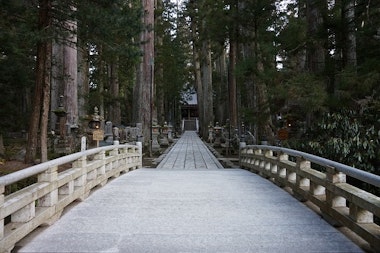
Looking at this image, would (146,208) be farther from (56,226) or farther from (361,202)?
(361,202)

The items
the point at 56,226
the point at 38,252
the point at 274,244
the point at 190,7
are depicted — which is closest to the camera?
the point at 38,252

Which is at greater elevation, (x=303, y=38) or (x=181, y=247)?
(x=303, y=38)

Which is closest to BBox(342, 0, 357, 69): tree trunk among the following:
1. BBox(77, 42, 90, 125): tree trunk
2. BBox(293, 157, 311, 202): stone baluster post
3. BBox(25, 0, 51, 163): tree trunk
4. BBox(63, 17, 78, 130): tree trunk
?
BBox(293, 157, 311, 202): stone baluster post

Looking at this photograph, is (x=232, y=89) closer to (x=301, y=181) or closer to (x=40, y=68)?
(x=40, y=68)

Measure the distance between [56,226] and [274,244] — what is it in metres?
2.46

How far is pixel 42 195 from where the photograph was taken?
428 centimetres

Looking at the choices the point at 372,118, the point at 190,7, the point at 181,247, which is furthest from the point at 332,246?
the point at 190,7

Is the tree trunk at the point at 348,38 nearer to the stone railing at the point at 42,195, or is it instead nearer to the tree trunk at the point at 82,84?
the stone railing at the point at 42,195

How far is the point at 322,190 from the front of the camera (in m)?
5.46

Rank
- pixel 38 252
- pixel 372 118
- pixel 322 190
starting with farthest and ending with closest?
pixel 372 118, pixel 322 190, pixel 38 252

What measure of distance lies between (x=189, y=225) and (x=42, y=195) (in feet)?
5.55

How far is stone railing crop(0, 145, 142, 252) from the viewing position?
3484mm

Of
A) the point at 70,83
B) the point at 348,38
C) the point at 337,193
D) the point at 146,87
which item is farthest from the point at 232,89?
the point at 337,193

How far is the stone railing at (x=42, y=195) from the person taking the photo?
137 inches
